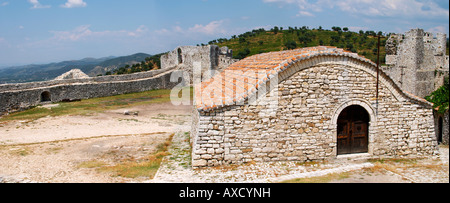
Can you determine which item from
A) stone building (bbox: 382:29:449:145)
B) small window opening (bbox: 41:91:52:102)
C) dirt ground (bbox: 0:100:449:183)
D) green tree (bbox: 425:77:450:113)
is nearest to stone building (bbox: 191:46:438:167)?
dirt ground (bbox: 0:100:449:183)

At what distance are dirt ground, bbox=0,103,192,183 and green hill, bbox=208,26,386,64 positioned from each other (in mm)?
37363

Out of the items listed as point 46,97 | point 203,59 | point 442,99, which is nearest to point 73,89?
point 46,97

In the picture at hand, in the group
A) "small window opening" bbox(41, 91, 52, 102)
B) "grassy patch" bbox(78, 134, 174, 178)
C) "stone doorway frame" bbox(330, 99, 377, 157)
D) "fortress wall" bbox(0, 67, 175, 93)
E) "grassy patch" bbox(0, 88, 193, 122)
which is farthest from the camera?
"small window opening" bbox(41, 91, 52, 102)

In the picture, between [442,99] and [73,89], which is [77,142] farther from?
[442,99]

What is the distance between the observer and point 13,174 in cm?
795

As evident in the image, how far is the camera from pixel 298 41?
203 feet

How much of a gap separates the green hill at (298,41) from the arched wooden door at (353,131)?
43.4m

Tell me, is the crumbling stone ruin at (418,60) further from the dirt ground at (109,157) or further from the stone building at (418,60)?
the dirt ground at (109,157)

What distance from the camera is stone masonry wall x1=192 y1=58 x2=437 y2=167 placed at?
8086 millimetres

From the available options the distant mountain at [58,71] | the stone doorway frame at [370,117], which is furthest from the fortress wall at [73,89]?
the stone doorway frame at [370,117]

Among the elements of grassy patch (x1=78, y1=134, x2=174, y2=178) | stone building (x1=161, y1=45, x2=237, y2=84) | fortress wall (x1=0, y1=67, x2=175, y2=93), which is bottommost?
grassy patch (x1=78, y1=134, x2=174, y2=178)

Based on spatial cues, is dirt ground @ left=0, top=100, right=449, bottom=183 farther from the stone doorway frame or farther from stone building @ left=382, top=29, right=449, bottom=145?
stone building @ left=382, top=29, right=449, bottom=145

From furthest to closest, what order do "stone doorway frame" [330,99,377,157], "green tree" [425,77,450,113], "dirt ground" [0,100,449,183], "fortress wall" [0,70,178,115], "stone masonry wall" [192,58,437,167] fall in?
"fortress wall" [0,70,178,115] → "green tree" [425,77,450,113] → "stone doorway frame" [330,99,377,157] → "stone masonry wall" [192,58,437,167] → "dirt ground" [0,100,449,183]

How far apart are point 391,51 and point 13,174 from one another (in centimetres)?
2156
